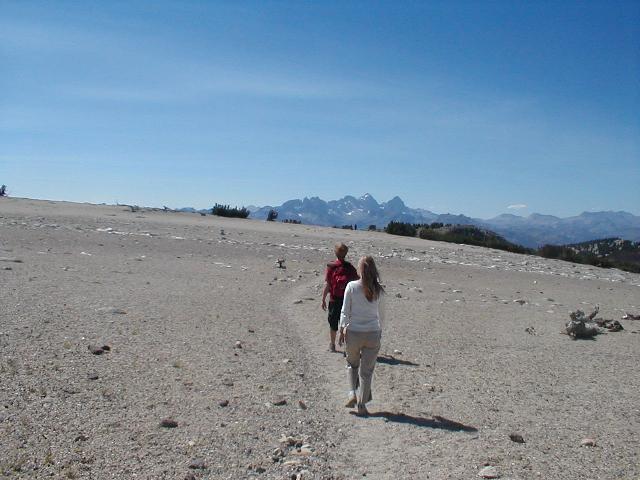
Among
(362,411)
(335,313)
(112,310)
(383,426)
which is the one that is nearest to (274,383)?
(362,411)

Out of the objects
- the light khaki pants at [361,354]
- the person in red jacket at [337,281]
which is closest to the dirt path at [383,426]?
the light khaki pants at [361,354]

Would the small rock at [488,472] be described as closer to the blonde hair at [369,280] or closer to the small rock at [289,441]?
the small rock at [289,441]

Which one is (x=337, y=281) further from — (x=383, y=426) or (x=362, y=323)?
(x=383, y=426)

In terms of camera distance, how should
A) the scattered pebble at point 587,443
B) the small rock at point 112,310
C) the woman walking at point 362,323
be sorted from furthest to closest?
the small rock at point 112,310 < the woman walking at point 362,323 < the scattered pebble at point 587,443

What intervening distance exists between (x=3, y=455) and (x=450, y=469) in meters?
3.77

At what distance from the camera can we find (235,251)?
24.5 meters

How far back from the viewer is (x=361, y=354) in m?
7.89

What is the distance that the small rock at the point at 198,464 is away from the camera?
549 cm

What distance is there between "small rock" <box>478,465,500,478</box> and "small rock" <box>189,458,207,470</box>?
2.40 meters

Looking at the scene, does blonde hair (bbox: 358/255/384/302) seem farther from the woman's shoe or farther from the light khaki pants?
the woman's shoe

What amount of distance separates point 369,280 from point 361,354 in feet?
2.95

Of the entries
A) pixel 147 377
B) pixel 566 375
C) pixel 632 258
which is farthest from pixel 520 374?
pixel 632 258

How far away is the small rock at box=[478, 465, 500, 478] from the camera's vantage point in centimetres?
570

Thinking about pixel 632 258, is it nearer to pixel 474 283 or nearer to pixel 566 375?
pixel 474 283
